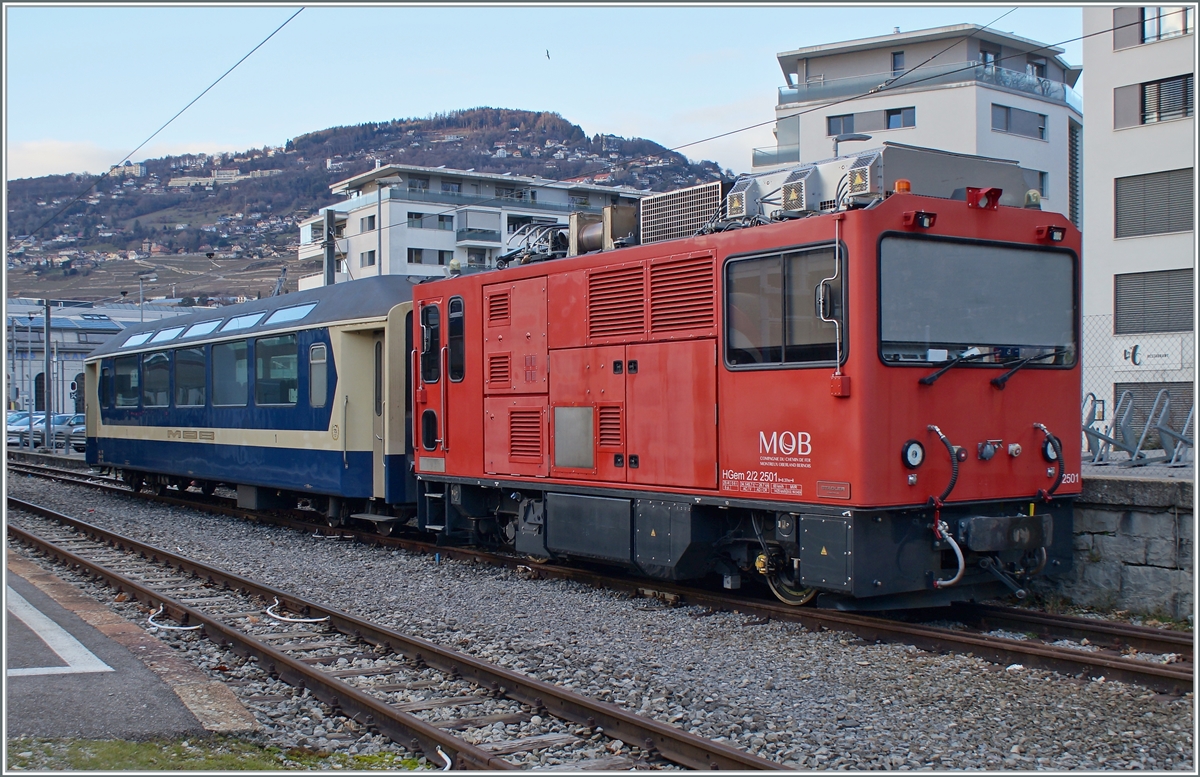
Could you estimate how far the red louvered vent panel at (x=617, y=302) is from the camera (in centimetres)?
915

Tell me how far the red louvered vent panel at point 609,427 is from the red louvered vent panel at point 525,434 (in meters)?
0.97

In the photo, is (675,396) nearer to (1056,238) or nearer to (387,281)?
(1056,238)

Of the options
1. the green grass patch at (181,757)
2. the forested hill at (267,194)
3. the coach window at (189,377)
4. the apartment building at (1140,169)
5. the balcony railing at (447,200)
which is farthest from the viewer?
the forested hill at (267,194)

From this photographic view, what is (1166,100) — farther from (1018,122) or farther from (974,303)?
(974,303)

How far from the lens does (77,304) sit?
7788 centimetres

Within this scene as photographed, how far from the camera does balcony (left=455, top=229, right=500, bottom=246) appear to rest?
227 feet

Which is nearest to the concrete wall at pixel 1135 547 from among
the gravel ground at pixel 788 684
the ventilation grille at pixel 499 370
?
the gravel ground at pixel 788 684

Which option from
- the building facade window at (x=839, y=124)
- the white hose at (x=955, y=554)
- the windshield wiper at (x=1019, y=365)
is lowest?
the white hose at (x=955, y=554)

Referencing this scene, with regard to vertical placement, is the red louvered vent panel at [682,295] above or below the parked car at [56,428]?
above

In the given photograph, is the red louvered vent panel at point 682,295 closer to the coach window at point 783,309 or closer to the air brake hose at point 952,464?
the coach window at point 783,309

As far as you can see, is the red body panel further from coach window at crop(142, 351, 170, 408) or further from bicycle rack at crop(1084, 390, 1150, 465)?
coach window at crop(142, 351, 170, 408)

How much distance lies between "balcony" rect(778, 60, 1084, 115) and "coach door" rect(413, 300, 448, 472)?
34.6m

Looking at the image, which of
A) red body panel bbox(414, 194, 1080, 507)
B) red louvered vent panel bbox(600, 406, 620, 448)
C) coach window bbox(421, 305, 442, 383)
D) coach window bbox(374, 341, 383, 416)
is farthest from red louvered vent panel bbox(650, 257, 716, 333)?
coach window bbox(374, 341, 383, 416)

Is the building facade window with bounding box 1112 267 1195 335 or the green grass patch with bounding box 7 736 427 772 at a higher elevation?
the building facade window with bounding box 1112 267 1195 335
